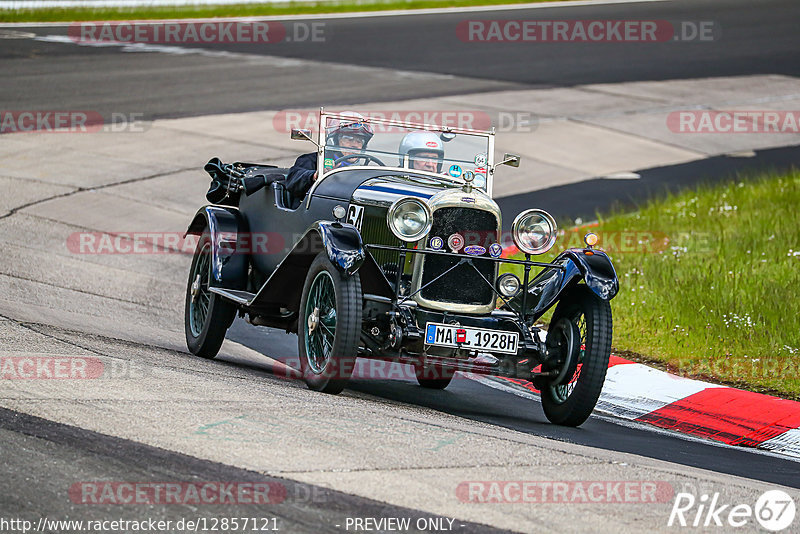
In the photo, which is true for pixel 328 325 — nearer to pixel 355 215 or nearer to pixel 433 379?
pixel 355 215

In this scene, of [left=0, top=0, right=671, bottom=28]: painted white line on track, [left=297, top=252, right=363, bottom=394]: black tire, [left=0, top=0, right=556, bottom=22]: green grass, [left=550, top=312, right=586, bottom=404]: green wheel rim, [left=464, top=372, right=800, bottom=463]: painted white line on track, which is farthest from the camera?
[left=0, top=0, right=556, bottom=22]: green grass

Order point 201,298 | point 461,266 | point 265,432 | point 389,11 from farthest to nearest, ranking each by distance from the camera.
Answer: point 389,11 → point 201,298 → point 461,266 → point 265,432

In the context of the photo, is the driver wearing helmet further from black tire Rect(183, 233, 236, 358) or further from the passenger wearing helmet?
black tire Rect(183, 233, 236, 358)

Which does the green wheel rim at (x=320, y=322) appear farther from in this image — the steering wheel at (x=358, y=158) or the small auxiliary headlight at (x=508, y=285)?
the steering wheel at (x=358, y=158)

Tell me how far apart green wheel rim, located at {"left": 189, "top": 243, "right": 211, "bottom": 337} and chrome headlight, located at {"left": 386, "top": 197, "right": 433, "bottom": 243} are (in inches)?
92.7

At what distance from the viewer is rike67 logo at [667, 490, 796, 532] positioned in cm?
480

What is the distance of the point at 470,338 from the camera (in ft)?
22.2

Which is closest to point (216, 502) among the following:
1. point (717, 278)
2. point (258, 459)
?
point (258, 459)

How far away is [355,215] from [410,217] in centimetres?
67

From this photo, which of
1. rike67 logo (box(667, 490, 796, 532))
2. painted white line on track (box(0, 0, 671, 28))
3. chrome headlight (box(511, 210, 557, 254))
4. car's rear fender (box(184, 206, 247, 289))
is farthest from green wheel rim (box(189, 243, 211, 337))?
painted white line on track (box(0, 0, 671, 28))

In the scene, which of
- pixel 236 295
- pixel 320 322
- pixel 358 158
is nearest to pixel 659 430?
pixel 320 322

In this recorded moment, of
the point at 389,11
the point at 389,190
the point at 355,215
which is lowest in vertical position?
the point at 355,215

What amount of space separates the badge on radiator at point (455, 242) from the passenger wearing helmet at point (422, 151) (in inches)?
48.9

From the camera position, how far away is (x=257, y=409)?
19.3 ft
